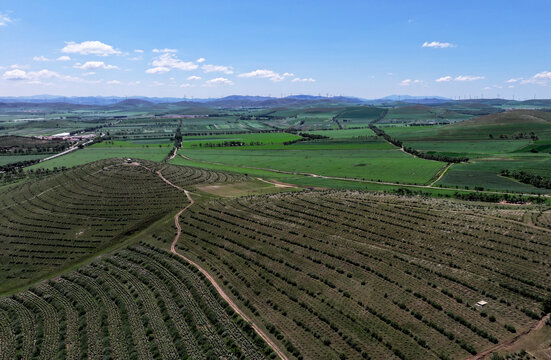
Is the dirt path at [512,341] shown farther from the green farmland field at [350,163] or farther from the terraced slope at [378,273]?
the green farmland field at [350,163]

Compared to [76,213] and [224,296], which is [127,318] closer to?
[224,296]

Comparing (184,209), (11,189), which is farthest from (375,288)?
(11,189)

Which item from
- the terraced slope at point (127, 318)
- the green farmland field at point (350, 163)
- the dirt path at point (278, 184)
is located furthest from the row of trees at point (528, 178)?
the terraced slope at point (127, 318)

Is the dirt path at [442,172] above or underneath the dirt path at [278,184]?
above

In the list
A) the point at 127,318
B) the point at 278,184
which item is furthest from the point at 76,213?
the point at 278,184

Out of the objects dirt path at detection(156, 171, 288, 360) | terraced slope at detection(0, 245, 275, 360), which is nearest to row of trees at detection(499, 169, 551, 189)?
dirt path at detection(156, 171, 288, 360)
